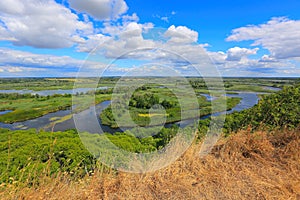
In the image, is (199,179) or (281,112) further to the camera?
(281,112)

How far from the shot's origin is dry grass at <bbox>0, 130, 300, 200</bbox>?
6.77ft

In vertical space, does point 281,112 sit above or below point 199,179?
above

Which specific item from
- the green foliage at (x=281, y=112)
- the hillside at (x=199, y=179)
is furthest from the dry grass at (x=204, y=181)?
the green foliage at (x=281, y=112)

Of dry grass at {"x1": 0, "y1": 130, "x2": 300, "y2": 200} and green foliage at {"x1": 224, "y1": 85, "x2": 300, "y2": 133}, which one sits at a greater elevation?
green foliage at {"x1": 224, "y1": 85, "x2": 300, "y2": 133}

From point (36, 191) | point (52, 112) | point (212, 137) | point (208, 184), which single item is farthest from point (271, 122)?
point (52, 112)

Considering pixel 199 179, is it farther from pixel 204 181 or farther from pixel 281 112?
pixel 281 112

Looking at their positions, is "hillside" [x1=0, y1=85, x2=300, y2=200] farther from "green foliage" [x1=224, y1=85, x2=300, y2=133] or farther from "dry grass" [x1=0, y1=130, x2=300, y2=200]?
"green foliage" [x1=224, y1=85, x2=300, y2=133]

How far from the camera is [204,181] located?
2342 millimetres

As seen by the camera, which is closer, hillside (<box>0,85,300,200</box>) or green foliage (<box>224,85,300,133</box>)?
hillside (<box>0,85,300,200</box>)

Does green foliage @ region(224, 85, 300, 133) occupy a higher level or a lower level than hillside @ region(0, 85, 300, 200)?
higher

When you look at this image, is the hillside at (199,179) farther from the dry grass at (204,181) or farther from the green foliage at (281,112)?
the green foliage at (281,112)

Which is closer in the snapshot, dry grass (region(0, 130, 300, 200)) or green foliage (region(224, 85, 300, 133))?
dry grass (region(0, 130, 300, 200))

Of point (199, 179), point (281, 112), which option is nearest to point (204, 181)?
point (199, 179)

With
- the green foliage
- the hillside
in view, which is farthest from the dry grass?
the green foliage
